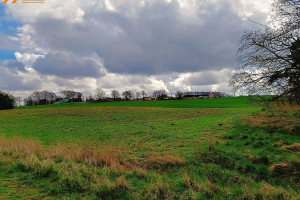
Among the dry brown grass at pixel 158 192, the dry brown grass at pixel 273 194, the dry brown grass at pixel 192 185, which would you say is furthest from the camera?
the dry brown grass at pixel 192 185

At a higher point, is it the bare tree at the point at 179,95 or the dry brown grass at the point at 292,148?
the bare tree at the point at 179,95

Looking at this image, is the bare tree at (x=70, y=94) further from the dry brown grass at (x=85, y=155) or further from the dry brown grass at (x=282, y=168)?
the dry brown grass at (x=282, y=168)

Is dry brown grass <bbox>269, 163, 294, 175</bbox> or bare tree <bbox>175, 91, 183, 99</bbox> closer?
dry brown grass <bbox>269, 163, 294, 175</bbox>

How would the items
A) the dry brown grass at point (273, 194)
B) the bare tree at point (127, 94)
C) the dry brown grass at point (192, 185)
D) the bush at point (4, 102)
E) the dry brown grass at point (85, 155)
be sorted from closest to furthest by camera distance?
the dry brown grass at point (273, 194) → the dry brown grass at point (192, 185) → the dry brown grass at point (85, 155) → the bush at point (4, 102) → the bare tree at point (127, 94)

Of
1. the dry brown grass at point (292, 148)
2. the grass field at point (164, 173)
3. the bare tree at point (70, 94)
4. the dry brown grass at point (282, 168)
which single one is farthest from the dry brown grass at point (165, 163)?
the bare tree at point (70, 94)

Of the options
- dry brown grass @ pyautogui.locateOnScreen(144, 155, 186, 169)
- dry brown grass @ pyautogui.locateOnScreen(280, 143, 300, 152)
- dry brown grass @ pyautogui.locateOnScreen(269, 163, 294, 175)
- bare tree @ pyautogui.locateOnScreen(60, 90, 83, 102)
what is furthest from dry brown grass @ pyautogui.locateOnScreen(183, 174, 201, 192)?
bare tree @ pyautogui.locateOnScreen(60, 90, 83, 102)

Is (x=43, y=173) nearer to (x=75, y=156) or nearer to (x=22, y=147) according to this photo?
(x=75, y=156)

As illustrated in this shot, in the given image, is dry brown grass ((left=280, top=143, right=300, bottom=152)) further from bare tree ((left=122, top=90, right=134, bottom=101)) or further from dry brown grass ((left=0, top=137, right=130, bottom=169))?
bare tree ((left=122, top=90, right=134, bottom=101))

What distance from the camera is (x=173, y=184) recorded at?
6605 millimetres

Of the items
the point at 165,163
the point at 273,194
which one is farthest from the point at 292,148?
the point at 165,163

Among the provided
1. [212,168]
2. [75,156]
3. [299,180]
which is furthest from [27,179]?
[299,180]

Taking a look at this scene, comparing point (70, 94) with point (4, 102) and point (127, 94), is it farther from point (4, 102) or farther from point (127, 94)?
point (4, 102)

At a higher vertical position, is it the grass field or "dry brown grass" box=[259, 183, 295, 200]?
"dry brown grass" box=[259, 183, 295, 200]

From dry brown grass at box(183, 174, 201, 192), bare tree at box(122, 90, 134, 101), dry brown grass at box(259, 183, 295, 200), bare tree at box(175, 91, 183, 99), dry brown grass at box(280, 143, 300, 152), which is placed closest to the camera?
dry brown grass at box(259, 183, 295, 200)
